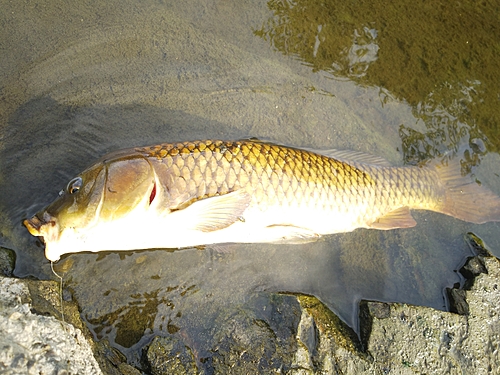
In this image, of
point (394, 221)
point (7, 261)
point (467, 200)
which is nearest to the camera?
point (7, 261)

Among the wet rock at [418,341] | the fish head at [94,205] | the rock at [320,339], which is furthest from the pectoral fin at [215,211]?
the wet rock at [418,341]

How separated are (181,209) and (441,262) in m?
2.29

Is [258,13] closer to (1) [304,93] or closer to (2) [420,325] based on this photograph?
(1) [304,93]

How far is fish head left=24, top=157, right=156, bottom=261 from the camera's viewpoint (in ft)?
7.83

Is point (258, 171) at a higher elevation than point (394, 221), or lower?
higher

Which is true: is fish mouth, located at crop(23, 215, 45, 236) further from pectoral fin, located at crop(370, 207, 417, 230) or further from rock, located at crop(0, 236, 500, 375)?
pectoral fin, located at crop(370, 207, 417, 230)

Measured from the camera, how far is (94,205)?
2422 millimetres

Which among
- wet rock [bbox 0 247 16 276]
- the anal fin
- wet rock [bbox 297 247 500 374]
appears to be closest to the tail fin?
wet rock [bbox 297 247 500 374]

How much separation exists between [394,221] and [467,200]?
30.3 inches

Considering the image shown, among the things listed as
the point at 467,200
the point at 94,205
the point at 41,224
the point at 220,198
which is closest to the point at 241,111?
the point at 220,198

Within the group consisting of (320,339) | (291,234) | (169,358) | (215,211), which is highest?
(215,211)

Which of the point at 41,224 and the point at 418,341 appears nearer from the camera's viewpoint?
the point at 41,224

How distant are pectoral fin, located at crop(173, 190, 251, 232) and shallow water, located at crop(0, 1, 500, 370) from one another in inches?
19.4

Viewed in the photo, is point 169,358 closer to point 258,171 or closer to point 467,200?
point 258,171
